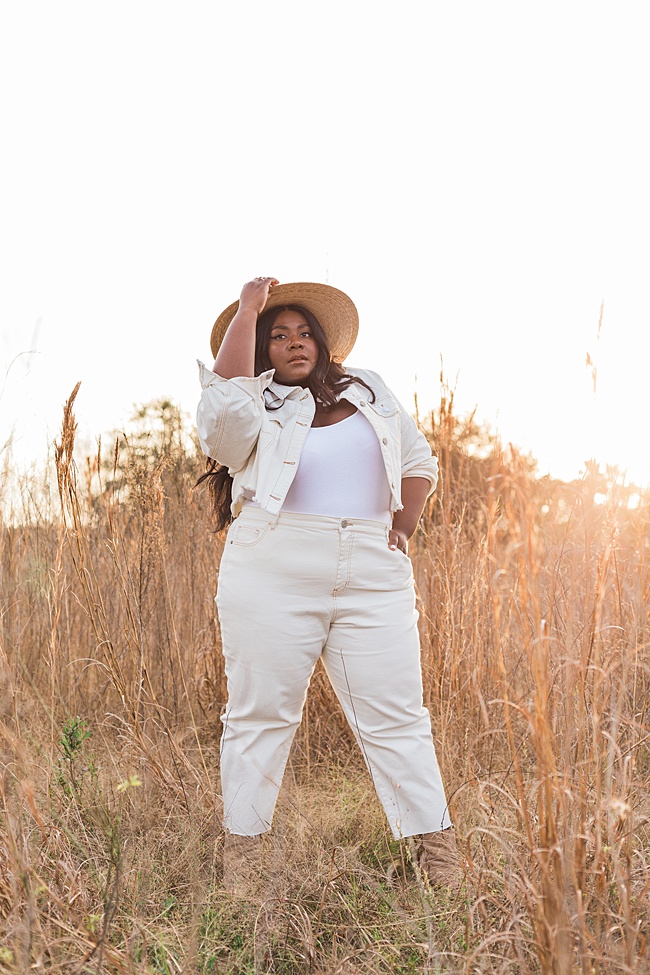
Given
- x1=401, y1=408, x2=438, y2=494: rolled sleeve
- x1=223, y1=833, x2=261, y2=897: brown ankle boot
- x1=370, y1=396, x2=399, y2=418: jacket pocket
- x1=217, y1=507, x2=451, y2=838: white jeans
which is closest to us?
x1=223, y1=833, x2=261, y2=897: brown ankle boot

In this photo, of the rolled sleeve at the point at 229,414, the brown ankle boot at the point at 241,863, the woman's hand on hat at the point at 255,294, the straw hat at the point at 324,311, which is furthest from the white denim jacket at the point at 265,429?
the brown ankle boot at the point at 241,863

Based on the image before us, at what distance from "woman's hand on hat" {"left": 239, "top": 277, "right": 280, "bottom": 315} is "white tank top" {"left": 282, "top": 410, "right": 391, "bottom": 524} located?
38 centimetres

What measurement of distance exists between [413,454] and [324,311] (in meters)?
0.58

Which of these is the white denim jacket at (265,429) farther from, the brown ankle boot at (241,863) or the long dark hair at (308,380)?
the brown ankle boot at (241,863)

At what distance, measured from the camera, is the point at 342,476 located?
2217 mm

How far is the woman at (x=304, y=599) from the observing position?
2.13 metres

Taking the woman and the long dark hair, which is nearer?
the woman

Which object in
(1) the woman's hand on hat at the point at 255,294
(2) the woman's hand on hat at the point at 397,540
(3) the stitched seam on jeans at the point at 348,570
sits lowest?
(3) the stitched seam on jeans at the point at 348,570

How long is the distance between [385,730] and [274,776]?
33 centimetres

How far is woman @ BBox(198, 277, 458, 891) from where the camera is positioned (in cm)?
213

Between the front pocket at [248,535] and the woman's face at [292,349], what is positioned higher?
the woman's face at [292,349]

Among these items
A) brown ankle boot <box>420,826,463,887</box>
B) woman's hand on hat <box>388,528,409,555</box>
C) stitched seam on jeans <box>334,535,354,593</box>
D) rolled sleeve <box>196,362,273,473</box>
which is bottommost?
brown ankle boot <box>420,826,463,887</box>

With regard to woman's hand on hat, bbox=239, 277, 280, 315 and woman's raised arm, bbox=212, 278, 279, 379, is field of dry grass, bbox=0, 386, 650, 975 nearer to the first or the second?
woman's raised arm, bbox=212, 278, 279, 379

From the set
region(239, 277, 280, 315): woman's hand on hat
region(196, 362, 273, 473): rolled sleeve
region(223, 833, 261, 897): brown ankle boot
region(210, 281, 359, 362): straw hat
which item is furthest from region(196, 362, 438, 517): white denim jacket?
region(223, 833, 261, 897): brown ankle boot
